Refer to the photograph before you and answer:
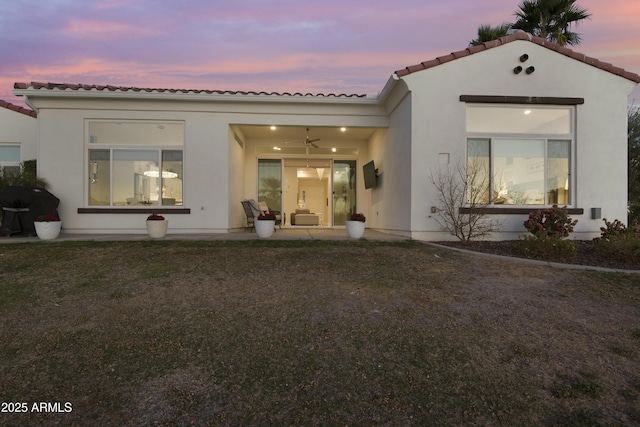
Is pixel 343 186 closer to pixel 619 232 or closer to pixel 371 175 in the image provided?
pixel 371 175

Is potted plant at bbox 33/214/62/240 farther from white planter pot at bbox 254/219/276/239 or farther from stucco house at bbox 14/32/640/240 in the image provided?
white planter pot at bbox 254/219/276/239

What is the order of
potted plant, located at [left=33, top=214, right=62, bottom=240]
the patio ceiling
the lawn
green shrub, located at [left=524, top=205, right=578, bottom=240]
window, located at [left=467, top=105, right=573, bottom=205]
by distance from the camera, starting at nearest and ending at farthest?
the lawn < green shrub, located at [left=524, top=205, right=578, bottom=240] < potted plant, located at [left=33, top=214, right=62, bottom=240] < window, located at [left=467, top=105, right=573, bottom=205] < the patio ceiling

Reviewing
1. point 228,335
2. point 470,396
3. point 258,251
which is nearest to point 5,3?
point 258,251

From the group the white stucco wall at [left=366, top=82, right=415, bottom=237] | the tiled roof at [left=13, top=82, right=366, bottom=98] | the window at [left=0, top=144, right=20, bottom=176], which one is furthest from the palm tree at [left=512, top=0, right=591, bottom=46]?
the window at [left=0, top=144, right=20, bottom=176]

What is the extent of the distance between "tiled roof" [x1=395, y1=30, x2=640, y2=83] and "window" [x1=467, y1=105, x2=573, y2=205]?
1.17 m

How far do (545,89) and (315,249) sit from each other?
6446mm

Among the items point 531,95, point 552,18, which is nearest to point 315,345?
point 531,95

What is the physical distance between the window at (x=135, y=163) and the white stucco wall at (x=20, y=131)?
3.25 meters

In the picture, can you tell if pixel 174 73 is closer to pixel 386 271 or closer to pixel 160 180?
pixel 160 180

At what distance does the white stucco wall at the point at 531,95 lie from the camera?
281 inches

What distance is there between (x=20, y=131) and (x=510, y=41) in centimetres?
1369

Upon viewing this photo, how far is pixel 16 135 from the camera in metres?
9.70

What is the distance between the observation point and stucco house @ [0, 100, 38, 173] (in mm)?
9664

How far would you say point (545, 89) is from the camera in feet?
23.9
